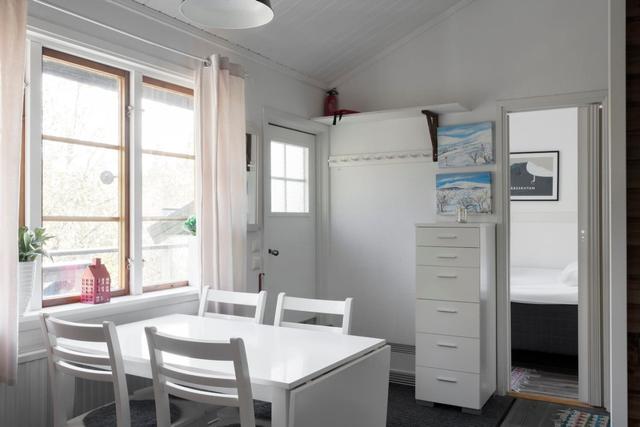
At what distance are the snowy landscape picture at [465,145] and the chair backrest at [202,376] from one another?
2.59 metres

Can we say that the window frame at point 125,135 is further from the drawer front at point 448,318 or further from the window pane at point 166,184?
the drawer front at point 448,318

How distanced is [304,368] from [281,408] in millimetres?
202

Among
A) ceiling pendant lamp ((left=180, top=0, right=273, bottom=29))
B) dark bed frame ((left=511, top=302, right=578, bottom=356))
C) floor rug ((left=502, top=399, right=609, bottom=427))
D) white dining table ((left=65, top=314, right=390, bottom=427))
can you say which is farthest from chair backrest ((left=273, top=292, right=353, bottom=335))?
dark bed frame ((left=511, top=302, right=578, bottom=356))

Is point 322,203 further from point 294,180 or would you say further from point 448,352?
point 448,352

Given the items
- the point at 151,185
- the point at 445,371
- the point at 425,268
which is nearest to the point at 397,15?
the point at 425,268

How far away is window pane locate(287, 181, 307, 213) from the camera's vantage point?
4227 millimetres

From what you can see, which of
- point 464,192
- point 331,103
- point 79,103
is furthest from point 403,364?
point 79,103

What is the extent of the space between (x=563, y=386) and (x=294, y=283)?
213 cm

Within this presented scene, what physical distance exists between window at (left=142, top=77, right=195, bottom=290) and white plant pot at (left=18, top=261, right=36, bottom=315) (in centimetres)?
77

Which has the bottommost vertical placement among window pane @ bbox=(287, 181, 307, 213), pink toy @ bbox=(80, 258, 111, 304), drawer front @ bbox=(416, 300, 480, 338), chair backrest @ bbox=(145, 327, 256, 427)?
drawer front @ bbox=(416, 300, 480, 338)

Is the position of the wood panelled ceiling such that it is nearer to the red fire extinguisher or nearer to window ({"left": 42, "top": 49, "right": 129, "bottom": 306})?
the red fire extinguisher

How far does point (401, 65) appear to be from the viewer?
423 centimetres

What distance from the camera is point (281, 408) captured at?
5.66ft

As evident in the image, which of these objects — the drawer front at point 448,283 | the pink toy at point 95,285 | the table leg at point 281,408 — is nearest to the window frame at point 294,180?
the drawer front at point 448,283
